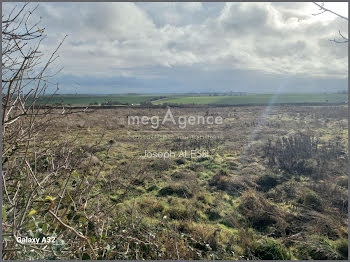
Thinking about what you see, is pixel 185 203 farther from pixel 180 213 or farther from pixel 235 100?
pixel 235 100

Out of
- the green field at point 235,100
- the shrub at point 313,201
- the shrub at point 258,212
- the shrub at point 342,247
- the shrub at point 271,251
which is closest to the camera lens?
the shrub at point 271,251

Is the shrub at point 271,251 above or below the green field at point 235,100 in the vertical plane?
below

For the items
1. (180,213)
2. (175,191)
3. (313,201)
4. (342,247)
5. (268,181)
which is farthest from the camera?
(268,181)

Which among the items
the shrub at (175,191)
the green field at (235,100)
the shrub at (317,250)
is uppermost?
the green field at (235,100)

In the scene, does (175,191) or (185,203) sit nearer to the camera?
(185,203)

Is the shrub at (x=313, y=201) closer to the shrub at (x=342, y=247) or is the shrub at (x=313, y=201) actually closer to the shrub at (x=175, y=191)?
the shrub at (x=342, y=247)

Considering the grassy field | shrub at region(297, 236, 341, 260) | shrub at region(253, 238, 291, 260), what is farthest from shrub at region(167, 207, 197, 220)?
shrub at region(297, 236, 341, 260)

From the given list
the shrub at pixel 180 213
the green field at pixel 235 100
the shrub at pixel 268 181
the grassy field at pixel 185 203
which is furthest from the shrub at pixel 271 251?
the green field at pixel 235 100

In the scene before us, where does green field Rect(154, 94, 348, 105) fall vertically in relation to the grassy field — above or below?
above

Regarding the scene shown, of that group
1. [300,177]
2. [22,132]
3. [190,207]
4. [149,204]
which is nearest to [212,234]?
[190,207]

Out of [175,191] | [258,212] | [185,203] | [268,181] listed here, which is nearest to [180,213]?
[185,203]

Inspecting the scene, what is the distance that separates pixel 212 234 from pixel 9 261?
123 inches

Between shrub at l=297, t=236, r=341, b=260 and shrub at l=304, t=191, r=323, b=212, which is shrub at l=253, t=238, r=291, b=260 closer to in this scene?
shrub at l=297, t=236, r=341, b=260

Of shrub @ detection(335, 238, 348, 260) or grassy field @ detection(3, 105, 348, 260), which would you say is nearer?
grassy field @ detection(3, 105, 348, 260)
